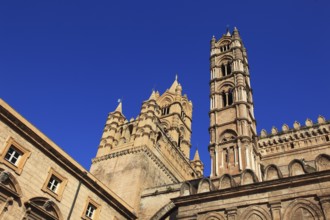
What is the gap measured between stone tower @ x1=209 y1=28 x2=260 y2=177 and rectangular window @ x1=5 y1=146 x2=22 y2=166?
14.6m

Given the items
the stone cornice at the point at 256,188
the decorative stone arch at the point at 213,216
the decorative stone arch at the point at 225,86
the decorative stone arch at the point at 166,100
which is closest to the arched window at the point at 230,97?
the decorative stone arch at the point at 225,86

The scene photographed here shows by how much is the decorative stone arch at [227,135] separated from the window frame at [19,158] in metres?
15.8

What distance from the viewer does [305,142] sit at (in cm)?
3025

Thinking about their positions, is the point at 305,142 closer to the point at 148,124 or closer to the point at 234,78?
the point at 234,78

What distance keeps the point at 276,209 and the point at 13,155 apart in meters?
13.8

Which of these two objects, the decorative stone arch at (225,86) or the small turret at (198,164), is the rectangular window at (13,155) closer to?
the decorative stone arch at (225,86)

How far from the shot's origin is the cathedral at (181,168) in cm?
1541

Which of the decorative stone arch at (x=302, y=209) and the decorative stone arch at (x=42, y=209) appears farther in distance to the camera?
the decorative stone arch at (x=42, y=209)

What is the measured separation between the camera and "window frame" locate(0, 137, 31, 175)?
16609mm

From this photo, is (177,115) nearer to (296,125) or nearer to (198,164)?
(198,164)

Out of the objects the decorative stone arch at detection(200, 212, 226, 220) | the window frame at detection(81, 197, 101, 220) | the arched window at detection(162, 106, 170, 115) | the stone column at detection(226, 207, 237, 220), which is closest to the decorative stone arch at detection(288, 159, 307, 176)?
the stone column at detection(226, 207, 237, 220)

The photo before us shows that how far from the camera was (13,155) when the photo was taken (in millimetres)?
17422

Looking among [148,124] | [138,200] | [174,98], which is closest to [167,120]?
[174,98]

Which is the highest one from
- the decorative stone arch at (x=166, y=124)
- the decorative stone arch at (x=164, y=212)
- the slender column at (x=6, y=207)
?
the decorative stone arch at (x=166, y=124)
